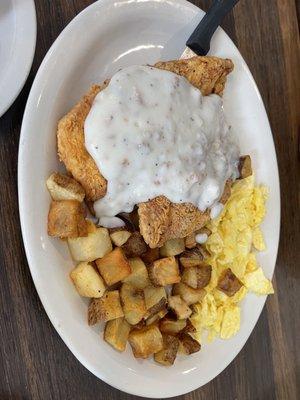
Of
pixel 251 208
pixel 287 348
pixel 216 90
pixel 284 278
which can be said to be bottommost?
pixel 287 348

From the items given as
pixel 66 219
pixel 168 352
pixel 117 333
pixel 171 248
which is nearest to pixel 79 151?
pixel 66 219

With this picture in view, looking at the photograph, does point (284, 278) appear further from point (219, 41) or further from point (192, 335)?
point (219, 41)

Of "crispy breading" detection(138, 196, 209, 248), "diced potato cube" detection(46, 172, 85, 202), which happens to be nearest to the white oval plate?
"diced potato cube" detection(46, 172, 85, 202)

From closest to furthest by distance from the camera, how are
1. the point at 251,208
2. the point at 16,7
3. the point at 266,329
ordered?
the point at 16,7 → the point at 251,208 → the point at 266,329

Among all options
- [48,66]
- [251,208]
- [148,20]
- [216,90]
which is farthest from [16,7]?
[251,208]

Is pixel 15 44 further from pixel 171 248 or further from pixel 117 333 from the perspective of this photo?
pixel 117 333

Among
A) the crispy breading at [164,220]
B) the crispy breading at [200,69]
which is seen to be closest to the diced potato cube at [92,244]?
the crispy breading at [164,220]
